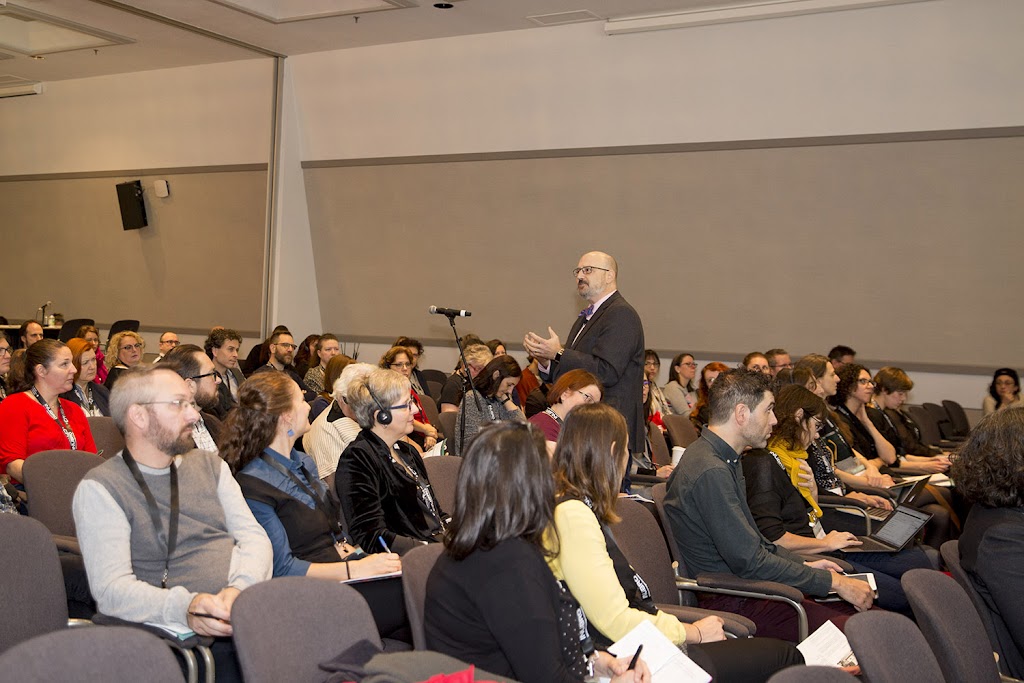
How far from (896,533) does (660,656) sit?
1971 millimetres

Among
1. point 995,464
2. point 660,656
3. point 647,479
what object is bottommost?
point 647,479

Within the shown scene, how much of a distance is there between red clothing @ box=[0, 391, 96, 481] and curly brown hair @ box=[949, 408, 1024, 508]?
363cm

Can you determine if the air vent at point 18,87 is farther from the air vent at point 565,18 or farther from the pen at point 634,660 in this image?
the pen at point 634,660

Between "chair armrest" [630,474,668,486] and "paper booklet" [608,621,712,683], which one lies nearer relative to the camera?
"paper booklet" [608,621,712,683]

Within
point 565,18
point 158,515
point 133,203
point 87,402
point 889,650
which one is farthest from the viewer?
point 133,203

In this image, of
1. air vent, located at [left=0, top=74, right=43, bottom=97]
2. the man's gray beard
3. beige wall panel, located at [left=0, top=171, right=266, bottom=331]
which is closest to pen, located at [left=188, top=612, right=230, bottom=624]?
the man's gray beard

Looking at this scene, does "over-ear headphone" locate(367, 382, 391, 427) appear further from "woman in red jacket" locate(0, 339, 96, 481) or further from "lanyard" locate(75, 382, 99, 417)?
"lanyard" locate(75, 382, 99, 417)

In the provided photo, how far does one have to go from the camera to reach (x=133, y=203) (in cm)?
1111

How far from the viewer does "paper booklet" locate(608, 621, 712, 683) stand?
236 centimetres

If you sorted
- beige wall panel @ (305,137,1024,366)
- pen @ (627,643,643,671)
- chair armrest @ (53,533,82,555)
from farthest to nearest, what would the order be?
beige wall panel @ (305,137,1024,366)
chair armrest @ (53,533,82,555)
pen @ (627,643,643,671)

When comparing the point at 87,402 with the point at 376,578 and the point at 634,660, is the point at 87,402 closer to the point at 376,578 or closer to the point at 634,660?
the point at 376,578

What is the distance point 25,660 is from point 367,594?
1.41 meters

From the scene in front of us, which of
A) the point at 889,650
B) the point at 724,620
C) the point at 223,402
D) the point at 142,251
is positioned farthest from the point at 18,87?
the point at 889,650

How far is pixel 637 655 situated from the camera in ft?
7.47
